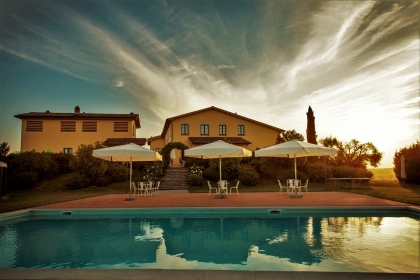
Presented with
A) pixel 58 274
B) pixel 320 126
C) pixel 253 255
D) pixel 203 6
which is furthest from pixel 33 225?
pixel 320 126

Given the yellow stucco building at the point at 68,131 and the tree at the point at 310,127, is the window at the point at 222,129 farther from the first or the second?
the tree at the point at 310,127

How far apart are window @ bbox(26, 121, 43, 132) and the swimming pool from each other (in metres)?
28.0

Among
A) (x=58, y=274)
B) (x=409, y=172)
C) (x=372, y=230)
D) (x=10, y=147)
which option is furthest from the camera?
(x=10, y=147)

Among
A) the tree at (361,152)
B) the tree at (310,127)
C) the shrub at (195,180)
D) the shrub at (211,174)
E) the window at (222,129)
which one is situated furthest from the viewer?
the tree at (310,127)

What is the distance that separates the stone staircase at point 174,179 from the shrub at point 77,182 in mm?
5572

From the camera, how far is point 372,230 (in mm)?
7742

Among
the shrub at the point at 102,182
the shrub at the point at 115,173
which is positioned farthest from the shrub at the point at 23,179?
the shrub at the point at 115,173

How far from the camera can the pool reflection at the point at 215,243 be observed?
535 cm

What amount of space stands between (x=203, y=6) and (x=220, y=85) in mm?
11894

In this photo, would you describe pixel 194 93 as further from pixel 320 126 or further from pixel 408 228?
pixel 320 126

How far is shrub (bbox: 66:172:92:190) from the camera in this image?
2116cm

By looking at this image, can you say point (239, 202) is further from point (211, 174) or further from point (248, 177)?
point (211, 174)

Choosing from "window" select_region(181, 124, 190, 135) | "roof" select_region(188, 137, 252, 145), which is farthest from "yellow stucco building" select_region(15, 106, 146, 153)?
"roof" select_region(188, 137, 252, 145)

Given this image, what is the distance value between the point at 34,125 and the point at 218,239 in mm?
34565
